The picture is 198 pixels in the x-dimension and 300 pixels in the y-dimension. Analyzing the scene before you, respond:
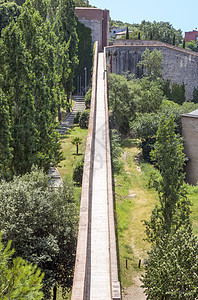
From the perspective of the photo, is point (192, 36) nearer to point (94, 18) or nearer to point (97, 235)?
point (94, 18)

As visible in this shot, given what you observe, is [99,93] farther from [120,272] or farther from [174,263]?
[174,263]

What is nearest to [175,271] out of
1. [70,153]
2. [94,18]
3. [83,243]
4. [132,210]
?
[83,243]

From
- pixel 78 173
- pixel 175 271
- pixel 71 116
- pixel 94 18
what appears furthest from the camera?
pixel 94 18

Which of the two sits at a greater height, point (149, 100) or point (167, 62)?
point (167, 62)

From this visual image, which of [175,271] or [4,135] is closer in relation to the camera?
[175,271]

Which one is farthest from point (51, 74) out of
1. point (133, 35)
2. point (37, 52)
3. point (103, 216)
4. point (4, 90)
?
point (133, 35)

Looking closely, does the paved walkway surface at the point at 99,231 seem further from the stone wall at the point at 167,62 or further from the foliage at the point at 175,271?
the stone wall at the point at 167,62

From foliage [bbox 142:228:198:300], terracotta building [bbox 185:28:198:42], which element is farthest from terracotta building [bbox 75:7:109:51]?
terracotta building [bbox 185:28:198:42]
